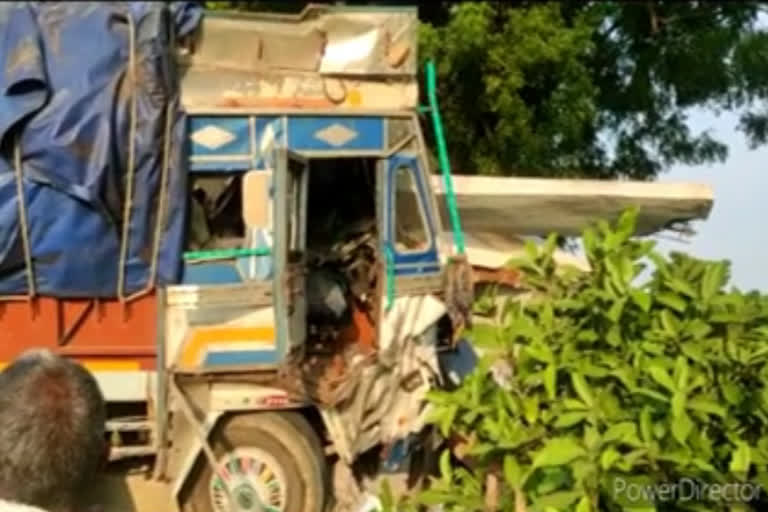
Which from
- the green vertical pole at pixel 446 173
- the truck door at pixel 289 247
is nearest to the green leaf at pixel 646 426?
the truck door at pixel 289 247

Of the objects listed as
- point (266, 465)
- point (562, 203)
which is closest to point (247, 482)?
point (266, 465)

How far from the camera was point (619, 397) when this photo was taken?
353 cm

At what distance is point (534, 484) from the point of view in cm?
358

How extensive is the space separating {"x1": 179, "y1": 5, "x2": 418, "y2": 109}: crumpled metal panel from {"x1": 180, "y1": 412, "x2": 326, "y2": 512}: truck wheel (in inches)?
64.7

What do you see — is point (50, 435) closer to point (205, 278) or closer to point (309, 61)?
point (205, 278)

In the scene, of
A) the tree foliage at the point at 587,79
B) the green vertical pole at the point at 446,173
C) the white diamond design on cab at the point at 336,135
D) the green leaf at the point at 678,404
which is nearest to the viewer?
the green leaf at the point at 678,404

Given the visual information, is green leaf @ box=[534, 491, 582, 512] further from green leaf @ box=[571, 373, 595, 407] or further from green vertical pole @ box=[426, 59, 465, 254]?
green vertical pole @ box=[426, 59, 465, 254]

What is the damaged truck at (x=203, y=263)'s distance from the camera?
292 inches

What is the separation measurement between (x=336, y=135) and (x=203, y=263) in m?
0.94

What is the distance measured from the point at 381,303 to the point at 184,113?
139cm

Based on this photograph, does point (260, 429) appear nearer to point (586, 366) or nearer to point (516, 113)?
point (586, 366)

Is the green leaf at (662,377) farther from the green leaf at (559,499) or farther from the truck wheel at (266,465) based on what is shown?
the truck wheel at (266,465)

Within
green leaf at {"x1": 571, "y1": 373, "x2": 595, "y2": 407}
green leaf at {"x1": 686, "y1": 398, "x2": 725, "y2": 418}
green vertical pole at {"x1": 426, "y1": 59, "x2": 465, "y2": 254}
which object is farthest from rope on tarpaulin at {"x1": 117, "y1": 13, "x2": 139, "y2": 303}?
green leaf at {"x1": 686, "y1": 398, "x2": 725, "y2": 418}

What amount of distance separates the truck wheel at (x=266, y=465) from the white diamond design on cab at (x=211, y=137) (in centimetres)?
138
